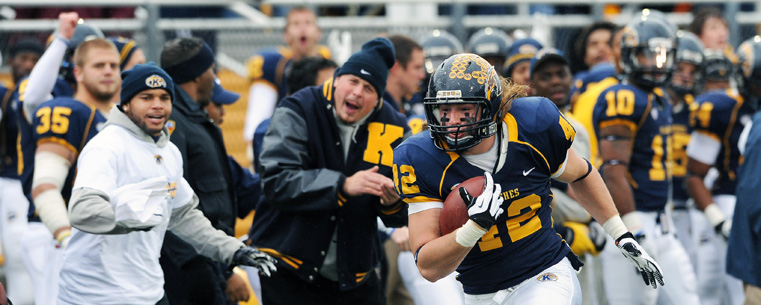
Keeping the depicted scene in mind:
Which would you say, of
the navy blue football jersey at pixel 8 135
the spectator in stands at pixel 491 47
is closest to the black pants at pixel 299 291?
the navy blue football jersey at pixel 8 135

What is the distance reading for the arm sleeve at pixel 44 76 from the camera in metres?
6.41

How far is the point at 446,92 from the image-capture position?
4.55 metres

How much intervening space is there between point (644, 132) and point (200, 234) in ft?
11.4

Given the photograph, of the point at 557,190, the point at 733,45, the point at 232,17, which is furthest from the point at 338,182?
the point at 733,45

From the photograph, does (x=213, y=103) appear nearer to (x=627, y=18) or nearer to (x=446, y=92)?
(x=446, y=92)

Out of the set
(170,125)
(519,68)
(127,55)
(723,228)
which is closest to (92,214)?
(170,125)

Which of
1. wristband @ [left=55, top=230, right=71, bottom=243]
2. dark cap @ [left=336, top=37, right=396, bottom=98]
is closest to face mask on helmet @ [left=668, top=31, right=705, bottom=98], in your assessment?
dark cap @ [left=336, top=37, right=396, bottom=98]

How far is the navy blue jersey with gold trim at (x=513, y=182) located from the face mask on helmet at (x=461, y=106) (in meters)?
0.11

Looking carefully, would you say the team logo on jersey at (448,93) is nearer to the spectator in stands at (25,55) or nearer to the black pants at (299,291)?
the black pants at (299,291)

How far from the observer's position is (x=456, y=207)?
4.39m

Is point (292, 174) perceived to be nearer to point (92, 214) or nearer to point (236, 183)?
point (236, 183)

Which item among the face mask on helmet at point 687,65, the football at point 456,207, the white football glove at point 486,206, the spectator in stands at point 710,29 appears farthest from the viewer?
the spectator in stands at point 710,29

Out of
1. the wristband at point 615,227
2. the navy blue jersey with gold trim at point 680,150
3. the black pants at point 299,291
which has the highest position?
the wristband at point 615,227

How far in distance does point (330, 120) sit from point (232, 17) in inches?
202
